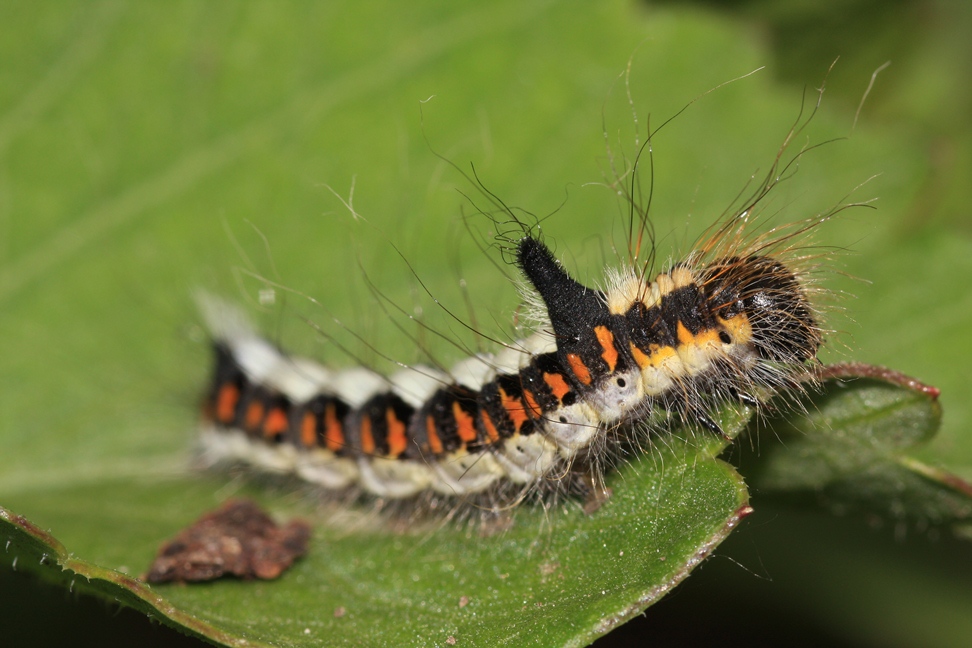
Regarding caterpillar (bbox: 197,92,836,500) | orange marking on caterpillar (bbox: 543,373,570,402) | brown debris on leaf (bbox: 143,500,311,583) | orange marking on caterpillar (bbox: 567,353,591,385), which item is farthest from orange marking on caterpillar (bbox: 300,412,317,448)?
orange marking on caterpillar (bbox: 567,353,591,385)

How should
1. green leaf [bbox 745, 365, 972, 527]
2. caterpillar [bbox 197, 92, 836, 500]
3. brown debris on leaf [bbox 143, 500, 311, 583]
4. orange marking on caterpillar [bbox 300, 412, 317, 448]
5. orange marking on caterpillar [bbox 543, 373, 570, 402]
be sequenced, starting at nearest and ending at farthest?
green leaf [bbox 745, 365, 972, 527], caterpillar [bbox 197, 92, 836, 500], orange marking on caterpillar [bbox 543, 373, 570, 402], brown debris on leaf [bbox 143, 500, 311, 583], orange marking on caterpillar [bbox 300, 412, 317, 448]

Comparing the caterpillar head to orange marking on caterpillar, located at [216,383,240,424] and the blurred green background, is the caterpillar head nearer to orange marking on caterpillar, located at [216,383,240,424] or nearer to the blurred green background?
the blurred green background

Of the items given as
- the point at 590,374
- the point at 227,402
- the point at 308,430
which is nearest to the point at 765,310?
the point at 590,374

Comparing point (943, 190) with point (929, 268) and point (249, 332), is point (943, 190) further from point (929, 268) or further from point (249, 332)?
point (249, 332)

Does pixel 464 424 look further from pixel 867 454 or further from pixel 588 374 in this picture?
pixel 867 454

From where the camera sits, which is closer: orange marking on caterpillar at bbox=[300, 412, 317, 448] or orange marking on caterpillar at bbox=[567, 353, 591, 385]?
orange marking on caterpillar at bbox=[567, 353, 591, 385]

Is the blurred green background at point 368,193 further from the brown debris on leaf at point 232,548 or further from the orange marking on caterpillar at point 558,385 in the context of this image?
the orange marking on caterpillar at point 558,385

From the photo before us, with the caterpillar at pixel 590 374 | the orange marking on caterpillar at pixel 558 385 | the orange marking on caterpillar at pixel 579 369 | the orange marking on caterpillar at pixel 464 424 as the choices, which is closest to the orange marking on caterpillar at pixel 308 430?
the caterpillar at pixel 590 374
